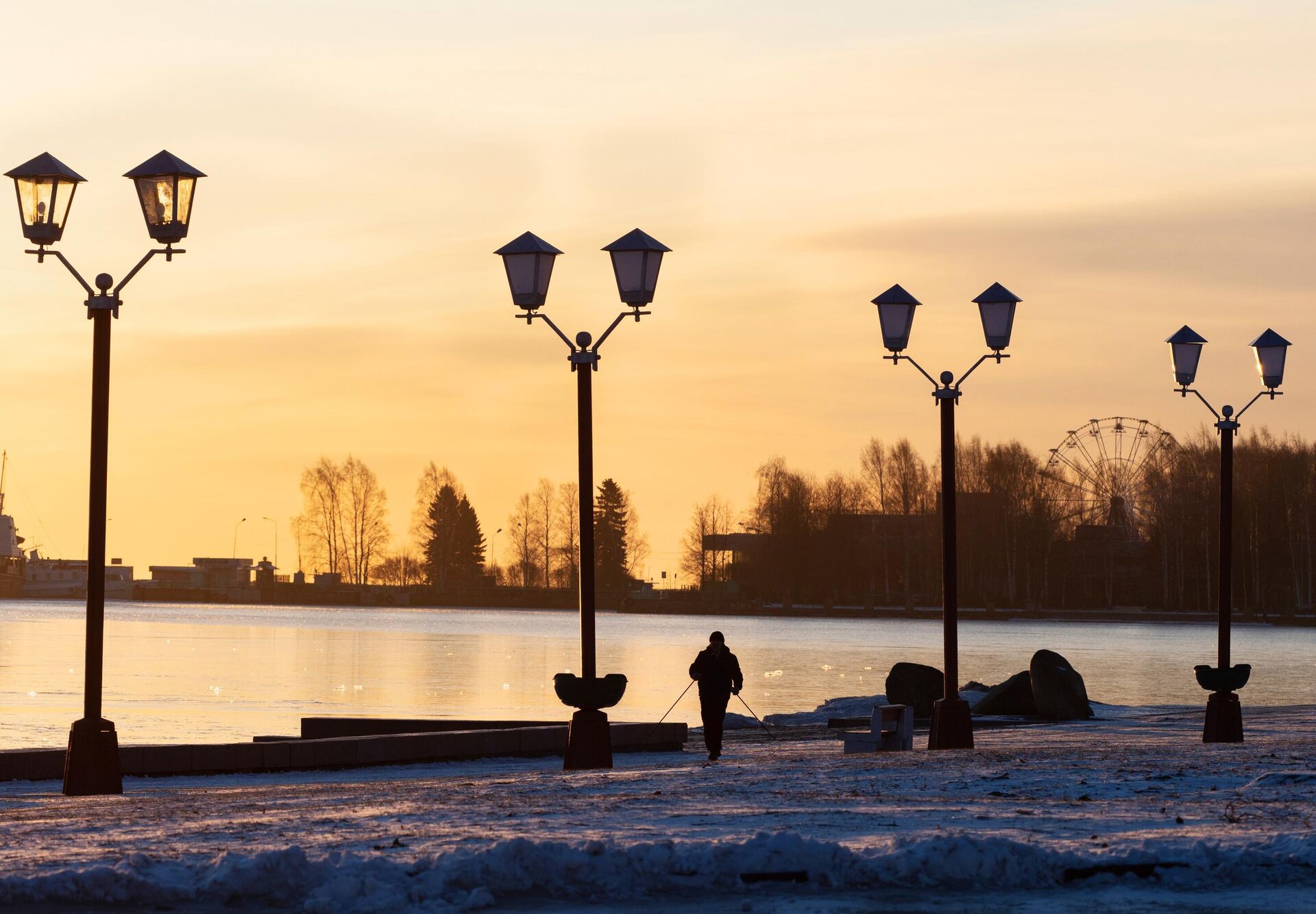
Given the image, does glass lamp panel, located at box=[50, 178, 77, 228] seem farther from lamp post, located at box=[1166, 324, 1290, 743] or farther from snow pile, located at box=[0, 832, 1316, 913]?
lamp post, located at box=[1166, 324, 1290, 743]

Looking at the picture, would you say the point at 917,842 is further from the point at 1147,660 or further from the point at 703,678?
the point at 1147,660

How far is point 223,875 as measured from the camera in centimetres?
925

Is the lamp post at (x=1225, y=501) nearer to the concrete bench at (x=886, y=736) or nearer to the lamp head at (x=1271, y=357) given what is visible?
the lamp head at (x=1271, y=357)

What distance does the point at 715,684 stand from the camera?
70.8 ft

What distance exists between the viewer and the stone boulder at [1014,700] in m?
35.1

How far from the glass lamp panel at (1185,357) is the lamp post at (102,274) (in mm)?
14687

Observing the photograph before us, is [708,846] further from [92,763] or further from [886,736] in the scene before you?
[886,736]

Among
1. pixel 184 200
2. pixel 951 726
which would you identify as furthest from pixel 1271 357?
pixel 184 200

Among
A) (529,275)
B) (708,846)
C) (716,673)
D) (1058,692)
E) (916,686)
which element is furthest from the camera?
(916,686)

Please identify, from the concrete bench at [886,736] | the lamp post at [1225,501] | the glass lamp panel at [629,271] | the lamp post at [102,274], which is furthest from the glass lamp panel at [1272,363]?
the lamp post at [102,274]

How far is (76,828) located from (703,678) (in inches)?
425

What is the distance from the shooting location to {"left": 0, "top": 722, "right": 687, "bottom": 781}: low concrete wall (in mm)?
18906

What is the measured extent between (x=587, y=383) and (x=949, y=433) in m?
5.15

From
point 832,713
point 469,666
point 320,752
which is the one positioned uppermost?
point 320,752
